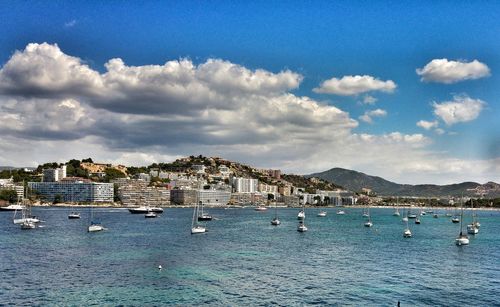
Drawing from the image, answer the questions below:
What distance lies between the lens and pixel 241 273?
52.6m

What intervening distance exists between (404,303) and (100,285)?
1059 inches

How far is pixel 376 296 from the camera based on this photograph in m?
42.9

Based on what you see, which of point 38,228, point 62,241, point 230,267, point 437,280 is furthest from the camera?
point 38,228

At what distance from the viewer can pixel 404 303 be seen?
40.5 meters

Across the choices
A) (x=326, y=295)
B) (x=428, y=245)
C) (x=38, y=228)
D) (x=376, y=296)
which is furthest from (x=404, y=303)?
(x=38, y=228)

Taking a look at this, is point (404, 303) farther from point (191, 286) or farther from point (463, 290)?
point (191, 286)

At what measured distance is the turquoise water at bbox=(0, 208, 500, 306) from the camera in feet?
136

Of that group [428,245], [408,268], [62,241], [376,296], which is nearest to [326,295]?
[376,296]

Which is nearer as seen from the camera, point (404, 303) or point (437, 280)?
point (404, 303)

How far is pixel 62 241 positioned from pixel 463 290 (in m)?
63.6

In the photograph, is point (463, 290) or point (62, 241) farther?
point (62, 241)

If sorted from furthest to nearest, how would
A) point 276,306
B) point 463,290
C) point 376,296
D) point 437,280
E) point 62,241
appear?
1. point 62,241
2. point 437,280
3. point 463,290
4. point 376,296
5. point 276,306

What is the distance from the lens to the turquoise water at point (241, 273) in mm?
41562

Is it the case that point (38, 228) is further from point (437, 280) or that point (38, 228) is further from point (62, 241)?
point (437, 280)
